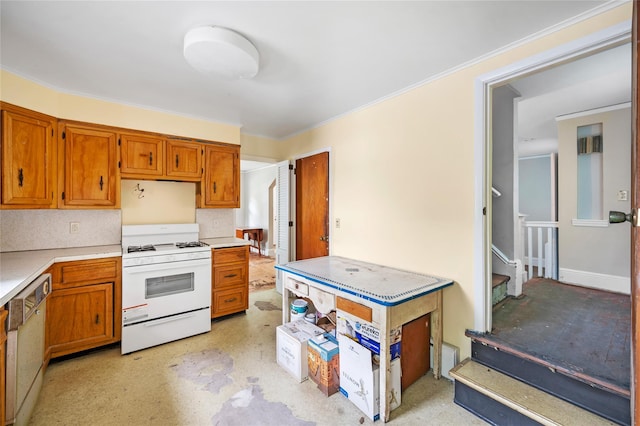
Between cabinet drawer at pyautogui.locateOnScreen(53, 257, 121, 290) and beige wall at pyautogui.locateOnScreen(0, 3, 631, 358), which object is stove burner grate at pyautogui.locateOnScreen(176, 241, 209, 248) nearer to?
cabinet drawer at pyautogui.locateOnScreen(53, 257, 121, 290)

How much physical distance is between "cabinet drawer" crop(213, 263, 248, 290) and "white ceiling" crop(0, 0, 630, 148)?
6.24 ft

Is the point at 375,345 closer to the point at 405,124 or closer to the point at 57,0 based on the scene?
the point at 405,124

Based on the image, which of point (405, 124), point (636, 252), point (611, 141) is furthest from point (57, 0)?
point (611, 141)

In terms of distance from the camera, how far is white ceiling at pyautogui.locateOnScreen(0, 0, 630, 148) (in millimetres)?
1565

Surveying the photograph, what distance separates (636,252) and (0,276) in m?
3.25

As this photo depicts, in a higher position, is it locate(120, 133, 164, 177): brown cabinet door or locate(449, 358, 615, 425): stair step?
locate(120, 133, 164, 177): brown cabinet door

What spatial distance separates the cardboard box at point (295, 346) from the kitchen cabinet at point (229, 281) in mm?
1120

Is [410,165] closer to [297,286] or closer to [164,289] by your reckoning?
[297,286]

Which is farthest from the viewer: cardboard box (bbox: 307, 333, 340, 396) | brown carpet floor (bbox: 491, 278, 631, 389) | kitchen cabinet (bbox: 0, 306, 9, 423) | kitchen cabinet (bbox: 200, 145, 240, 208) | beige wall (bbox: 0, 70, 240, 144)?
kitchen cabinet (bbox: 200, 145, 240, 208)

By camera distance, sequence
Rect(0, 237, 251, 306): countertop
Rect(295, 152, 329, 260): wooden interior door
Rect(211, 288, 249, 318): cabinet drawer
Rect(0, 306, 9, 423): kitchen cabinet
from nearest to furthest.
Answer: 1. Rect(0, 306, 9, 423): kitchen cabinet
2. Rect(0, 237, 251, 306): countertop
3. Rect(211, 288, 249, 318): cabinet drawer
4. Rect(295, 152, 329, 260): wooden interior door

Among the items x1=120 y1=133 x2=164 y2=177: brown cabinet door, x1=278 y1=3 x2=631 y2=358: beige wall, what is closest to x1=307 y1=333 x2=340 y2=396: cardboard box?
x1=278 y1=3 x2=631 y2=358: beige wall

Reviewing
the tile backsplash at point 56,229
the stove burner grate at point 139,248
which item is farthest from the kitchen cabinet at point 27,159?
the stove burner grate at point 139,248

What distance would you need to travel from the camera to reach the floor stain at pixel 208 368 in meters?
2.11

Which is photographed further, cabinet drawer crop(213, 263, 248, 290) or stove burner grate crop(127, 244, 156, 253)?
cabinet drawer crop(213, 263, 248, 290)
